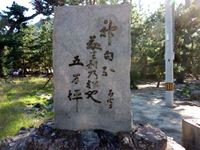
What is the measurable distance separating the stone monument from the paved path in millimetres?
2585

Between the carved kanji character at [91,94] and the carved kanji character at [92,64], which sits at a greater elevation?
the carved kanji character at [92,64]

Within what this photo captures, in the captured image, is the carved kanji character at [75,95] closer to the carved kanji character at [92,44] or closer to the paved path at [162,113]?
the carved kanji character at [92,44]

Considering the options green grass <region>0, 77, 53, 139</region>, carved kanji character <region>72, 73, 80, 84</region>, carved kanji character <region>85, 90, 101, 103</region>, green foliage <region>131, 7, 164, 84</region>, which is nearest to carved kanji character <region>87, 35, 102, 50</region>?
carved kanji character <region>72, 73, 80, 84</region>

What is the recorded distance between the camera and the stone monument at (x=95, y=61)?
521 centimetres

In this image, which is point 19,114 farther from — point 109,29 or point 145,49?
point 145,49

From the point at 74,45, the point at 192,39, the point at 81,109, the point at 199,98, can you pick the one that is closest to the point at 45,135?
the point at 81,109

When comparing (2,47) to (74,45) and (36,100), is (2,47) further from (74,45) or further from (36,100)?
(74,45)

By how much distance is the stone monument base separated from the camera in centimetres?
503

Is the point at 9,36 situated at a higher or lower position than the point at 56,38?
higher

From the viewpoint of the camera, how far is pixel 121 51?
205 inches

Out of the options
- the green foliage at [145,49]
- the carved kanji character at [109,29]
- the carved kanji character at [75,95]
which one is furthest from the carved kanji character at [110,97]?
the green foliage at [145,49]

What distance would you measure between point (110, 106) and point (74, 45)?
3.22 feet

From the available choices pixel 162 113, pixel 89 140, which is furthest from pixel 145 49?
pixel 89 140

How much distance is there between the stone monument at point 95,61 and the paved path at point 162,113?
259 cm
